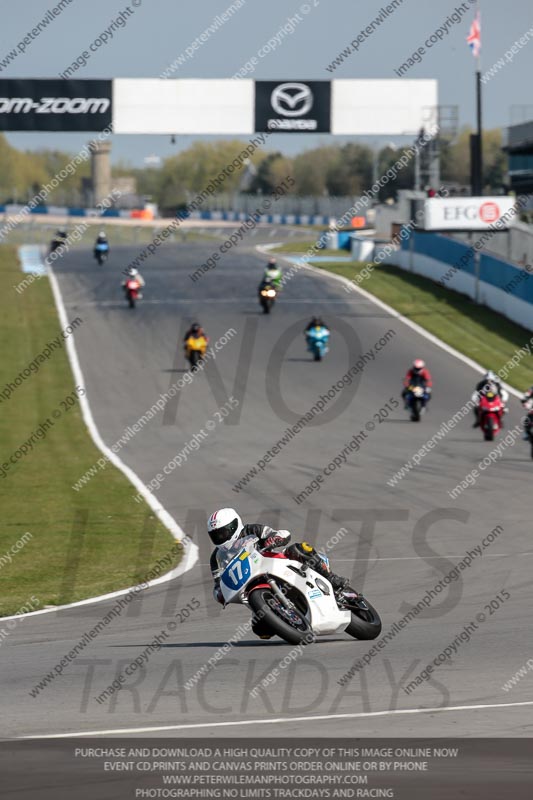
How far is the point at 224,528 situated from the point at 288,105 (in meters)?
43.3

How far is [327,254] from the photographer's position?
62.1m

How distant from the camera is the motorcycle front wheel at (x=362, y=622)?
36.0 feet

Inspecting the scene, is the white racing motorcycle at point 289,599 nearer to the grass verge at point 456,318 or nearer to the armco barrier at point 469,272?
the grass verge at point 456,318

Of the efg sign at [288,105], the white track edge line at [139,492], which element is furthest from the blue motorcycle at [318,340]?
the efg sign at [288,105]

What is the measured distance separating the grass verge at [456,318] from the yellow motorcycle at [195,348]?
24.9 ft

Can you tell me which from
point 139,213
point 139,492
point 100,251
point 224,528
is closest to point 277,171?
point 139,213

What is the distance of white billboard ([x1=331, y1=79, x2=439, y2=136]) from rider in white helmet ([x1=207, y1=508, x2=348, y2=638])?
4376 centimetres

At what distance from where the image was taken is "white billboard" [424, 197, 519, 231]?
44.1 meters

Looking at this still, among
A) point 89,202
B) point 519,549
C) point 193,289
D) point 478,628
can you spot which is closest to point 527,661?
point 478,628

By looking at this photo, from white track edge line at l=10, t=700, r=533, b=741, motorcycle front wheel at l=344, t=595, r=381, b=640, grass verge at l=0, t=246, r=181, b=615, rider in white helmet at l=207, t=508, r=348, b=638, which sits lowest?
grass verge at l=0, t=246, r=181, b=615

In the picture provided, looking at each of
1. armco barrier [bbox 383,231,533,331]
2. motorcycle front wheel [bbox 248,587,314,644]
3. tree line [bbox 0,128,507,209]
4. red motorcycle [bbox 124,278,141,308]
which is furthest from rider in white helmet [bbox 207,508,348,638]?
tree line [bbox 0,128,507,209]

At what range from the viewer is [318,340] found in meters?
36.2

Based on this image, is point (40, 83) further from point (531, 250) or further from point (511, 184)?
point (511, 184)

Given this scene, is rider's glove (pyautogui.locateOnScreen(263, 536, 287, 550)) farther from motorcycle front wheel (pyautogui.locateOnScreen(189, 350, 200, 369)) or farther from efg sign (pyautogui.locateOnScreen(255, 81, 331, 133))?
efg sign (pyautogui.locateOnScreen(255, 81, 331, 133))
